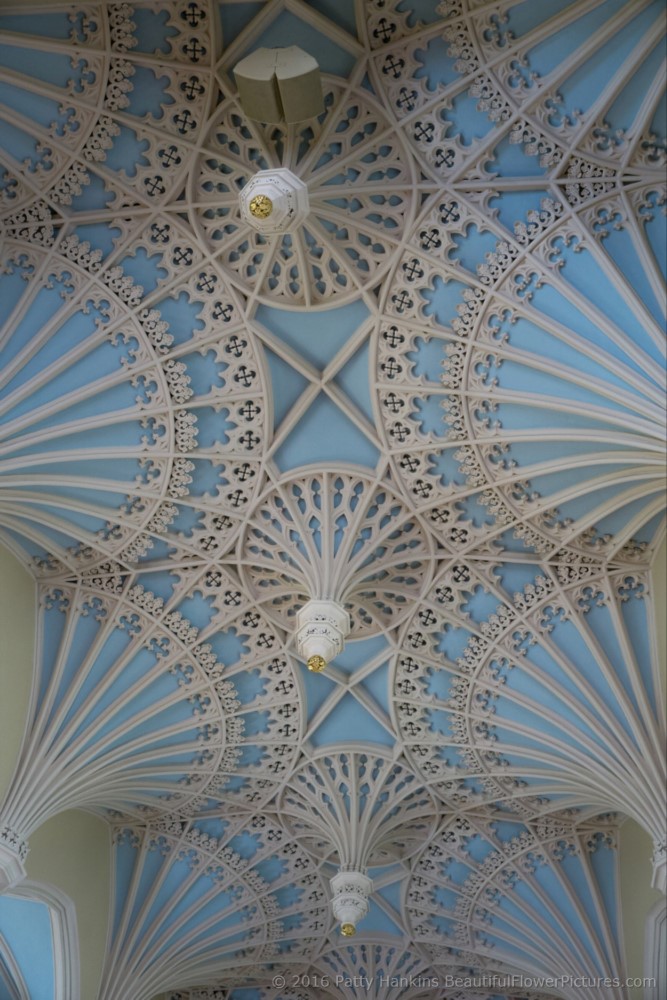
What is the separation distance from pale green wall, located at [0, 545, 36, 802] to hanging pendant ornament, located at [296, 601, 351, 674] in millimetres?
5202

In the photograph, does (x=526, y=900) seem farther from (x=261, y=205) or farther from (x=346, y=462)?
(x=261, y=205)

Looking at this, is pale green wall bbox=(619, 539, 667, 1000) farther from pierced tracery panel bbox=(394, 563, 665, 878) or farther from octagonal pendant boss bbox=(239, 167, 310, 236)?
octagonal pendant boss bbox=(239, 167, 310, 236)

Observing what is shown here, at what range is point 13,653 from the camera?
20.1 m

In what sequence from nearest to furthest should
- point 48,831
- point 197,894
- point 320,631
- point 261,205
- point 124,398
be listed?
point 261,205 → point 320,631 → point 124,398 → point 48,831 → point 197,894

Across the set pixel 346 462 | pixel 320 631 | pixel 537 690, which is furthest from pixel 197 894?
pixel 346 462

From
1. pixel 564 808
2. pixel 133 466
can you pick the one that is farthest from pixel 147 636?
pixel 564 808

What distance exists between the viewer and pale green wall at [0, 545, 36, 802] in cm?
1975

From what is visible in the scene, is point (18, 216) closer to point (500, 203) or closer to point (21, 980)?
point (500, 203)

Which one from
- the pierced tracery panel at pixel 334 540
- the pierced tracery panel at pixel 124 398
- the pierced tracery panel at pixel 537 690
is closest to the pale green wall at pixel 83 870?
the pierced tracery panel at pixel 124 398

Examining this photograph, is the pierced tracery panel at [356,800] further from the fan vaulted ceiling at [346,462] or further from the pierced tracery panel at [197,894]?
the pierced tracery panel at [197,894]

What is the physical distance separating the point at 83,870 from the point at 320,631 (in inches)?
324

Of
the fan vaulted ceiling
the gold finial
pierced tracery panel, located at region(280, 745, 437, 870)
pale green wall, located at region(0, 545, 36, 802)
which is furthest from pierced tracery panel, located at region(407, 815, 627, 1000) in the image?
the gold finial

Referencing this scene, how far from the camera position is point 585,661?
1978 cm

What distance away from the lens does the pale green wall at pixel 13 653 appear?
64.8ft
